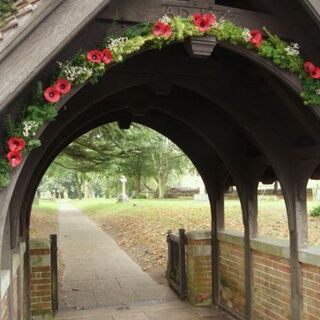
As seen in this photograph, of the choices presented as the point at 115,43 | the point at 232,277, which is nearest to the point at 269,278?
the point at 232,277

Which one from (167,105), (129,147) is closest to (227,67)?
(167,105)

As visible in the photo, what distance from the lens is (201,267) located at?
8469mm

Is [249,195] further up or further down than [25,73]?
further down

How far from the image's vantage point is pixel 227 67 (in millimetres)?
5746

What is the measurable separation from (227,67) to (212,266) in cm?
405

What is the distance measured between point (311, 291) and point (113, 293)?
16.6ft

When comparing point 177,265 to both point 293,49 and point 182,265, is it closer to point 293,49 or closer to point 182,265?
point 182,265

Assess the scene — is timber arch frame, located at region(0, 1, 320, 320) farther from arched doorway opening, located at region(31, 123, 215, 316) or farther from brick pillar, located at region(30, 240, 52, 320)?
arched doorway opening, located at region(31, 123, 215, 316)

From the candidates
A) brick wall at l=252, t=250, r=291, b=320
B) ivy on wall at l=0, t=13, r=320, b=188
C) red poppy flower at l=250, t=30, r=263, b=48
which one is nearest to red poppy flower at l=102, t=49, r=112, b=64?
ivy on wall at l=0, t=13, r=320, b=188

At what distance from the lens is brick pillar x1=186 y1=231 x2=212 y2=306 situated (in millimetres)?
8398

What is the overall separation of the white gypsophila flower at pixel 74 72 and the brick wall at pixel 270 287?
367 cm

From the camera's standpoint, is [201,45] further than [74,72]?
Yes

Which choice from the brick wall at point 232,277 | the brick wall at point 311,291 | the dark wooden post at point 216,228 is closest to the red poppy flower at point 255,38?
the brick wall at point 311,291

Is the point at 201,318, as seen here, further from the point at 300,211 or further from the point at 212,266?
the point at 300,211
